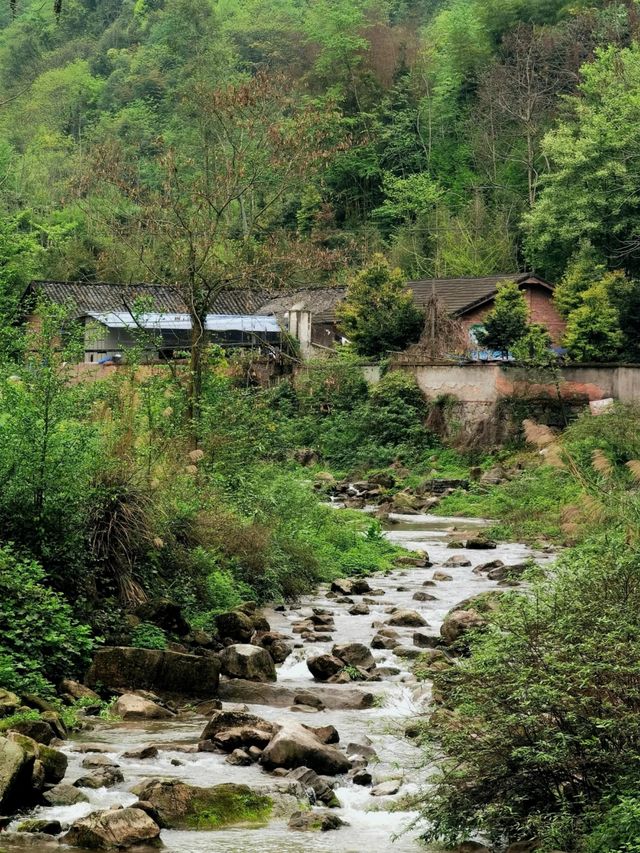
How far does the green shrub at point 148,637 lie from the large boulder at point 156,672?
2.03 ft

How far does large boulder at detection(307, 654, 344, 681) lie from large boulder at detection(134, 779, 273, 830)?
3.86m

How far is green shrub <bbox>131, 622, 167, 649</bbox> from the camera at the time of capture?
1237 centimetres

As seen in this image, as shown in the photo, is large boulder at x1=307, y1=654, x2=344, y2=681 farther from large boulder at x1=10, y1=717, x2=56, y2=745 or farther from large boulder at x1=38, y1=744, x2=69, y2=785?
large boulder at x1=38, y1=744, x2=69, y2=785

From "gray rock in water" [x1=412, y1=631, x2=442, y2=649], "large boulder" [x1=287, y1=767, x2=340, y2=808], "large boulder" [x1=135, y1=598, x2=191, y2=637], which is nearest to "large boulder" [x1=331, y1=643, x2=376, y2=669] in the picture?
"gray rock in water" [x1=412, y1=631, x2=442, y2=649]

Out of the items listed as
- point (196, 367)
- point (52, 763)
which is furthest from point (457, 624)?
point (196, 367)

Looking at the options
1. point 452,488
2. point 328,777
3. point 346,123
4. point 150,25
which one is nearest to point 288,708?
point 328,777

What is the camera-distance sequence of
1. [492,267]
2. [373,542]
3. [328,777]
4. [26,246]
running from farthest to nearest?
[492,267]
[26,246]
[373,542]
[328,777]

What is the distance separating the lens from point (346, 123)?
216 ft

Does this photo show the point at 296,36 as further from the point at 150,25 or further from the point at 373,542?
the point at 373,542

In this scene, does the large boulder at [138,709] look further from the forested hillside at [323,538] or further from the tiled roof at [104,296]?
the tiled roof at [104,296]

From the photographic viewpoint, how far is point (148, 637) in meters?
12.5

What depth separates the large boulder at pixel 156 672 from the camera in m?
11.5

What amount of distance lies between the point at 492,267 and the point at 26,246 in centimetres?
1968

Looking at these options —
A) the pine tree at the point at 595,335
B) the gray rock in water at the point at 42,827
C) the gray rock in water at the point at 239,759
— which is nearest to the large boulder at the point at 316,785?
the gray rock in water at the point at 239,759
